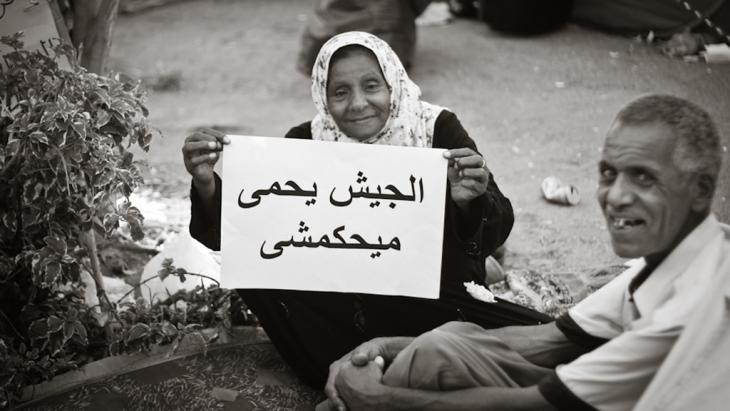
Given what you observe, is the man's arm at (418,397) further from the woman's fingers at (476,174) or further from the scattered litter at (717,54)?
the scattered litter at (717,54)

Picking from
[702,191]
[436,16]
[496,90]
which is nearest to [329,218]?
[702,191]

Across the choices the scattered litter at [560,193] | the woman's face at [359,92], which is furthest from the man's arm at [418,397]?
the scattered litter at [560,193]

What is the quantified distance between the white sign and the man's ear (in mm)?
865

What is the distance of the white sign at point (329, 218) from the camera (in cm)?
274

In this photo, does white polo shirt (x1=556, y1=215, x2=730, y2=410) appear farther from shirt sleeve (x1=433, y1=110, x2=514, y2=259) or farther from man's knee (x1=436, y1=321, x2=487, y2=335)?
shirt sleeve (x1=433, y1=110, x2=514, y2=259)

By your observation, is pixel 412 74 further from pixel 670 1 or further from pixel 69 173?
pixel 69 173

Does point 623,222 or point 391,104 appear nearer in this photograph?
point 623,222

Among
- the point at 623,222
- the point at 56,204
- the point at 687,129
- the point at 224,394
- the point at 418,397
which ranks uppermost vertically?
the point at 687,129

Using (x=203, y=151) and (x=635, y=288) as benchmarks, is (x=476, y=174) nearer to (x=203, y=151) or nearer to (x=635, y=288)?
(x=635, y=288)

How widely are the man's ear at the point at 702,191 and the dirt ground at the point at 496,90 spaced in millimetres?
2238

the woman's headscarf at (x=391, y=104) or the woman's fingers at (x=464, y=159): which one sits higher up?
the woman's headscarf at (x=391, y=104)

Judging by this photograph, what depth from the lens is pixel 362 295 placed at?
2.98 m

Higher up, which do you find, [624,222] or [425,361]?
[624,222]

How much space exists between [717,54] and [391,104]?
4478 mm
